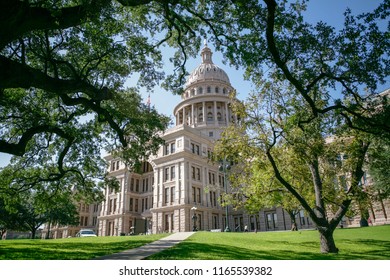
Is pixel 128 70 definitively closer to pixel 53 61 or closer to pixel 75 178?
pixel 53 61

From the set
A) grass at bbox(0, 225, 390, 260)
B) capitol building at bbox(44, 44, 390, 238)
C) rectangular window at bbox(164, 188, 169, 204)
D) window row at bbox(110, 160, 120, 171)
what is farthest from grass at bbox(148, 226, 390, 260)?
window row at bbox(110, 160, 120, 171)

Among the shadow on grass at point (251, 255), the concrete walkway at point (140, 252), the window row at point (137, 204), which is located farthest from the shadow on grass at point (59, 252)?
the window row at point (137, 204)

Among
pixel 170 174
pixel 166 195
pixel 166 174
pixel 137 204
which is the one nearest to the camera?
pixel 166 195

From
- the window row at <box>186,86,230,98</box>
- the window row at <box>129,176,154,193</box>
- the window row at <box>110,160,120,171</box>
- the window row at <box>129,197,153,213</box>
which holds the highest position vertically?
the window row at <box>186,86,230,98</box>

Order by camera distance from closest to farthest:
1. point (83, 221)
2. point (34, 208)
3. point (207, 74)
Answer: point (34, 208)
point (207, 74)
point (83, 221)

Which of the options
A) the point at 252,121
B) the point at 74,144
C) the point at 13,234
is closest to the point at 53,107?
the point at 74,144

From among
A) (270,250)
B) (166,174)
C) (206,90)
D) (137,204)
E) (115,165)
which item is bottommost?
(270,250)

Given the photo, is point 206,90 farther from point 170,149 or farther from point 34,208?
point 34,208

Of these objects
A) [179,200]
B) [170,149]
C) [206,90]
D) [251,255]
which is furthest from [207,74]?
[251,255]

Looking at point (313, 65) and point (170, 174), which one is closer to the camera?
point (313, 65)

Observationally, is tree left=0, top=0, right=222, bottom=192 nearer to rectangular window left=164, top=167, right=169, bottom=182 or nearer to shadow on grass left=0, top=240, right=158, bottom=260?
shadow on grass left=0, top=240, right=158, bottom=260

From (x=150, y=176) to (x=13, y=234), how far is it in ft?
157

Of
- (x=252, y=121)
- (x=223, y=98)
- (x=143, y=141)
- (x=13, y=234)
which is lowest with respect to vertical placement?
(x=13, y=234)

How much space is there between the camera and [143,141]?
48.9ft
